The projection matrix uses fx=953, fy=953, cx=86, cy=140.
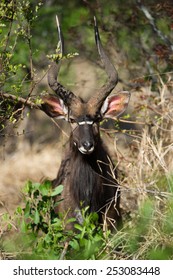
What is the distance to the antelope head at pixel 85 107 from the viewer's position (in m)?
9.16

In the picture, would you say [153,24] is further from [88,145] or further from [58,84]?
[88,145]

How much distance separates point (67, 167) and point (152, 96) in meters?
2.07

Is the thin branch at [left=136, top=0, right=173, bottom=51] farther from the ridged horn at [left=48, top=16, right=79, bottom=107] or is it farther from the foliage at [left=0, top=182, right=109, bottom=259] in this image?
the foliage at [left=0, top=182, right=109, bottom=259]

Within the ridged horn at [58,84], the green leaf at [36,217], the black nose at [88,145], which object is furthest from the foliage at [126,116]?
the black nose at [88,145]

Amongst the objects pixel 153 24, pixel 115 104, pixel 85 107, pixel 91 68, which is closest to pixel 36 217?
pixel 85 107

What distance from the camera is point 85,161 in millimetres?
9492

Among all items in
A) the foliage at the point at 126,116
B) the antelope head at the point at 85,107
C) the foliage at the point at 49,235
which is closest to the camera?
the foliage at the point at 49,235

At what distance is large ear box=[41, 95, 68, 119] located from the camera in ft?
31.8

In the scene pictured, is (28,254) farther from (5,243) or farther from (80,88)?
(80,88)

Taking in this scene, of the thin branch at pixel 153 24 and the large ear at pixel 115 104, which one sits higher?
the thin branch at pixel 153 24

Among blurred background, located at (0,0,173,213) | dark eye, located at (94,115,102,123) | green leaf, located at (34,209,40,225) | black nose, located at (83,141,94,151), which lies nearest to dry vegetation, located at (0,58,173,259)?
blurred background, located at (0,0,173,213)

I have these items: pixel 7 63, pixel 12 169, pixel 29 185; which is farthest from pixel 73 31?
pixel 29 185

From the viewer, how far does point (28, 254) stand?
7.60m

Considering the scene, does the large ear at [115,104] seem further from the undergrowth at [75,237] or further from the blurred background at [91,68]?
the undergrowth at [75,237]
